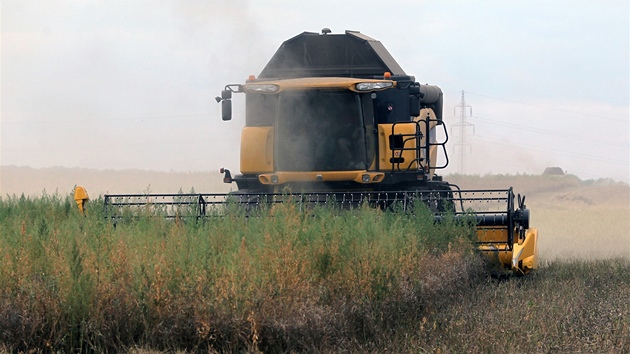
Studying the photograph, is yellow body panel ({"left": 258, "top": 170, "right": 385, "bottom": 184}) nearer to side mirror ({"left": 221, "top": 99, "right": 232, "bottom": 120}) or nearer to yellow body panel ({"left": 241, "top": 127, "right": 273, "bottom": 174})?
yellow body panel ({"left": 241, "top": 127, "right": 273, "bottom": 174})

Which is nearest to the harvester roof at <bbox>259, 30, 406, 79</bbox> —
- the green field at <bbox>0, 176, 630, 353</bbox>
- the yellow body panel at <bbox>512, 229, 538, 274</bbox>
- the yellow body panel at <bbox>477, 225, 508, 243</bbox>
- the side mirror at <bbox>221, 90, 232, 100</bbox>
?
the side mirror at <bbox>221, 90, 232, 100</bbox>

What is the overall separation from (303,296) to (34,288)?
207 centimetres

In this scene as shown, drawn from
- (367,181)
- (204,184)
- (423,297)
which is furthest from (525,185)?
(423,297)

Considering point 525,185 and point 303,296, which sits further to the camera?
point 525,185

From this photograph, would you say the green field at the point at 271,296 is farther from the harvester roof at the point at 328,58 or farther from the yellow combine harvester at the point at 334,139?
the harvester roof at the point at 328,58

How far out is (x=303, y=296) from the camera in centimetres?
829

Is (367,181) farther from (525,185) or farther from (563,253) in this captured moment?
(525,185)

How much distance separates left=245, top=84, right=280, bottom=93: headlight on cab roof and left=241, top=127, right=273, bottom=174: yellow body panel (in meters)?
0.56

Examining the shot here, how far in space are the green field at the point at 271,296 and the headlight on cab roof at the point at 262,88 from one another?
3372 millimetres

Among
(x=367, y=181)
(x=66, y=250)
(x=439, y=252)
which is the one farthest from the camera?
(x=367, y=181)

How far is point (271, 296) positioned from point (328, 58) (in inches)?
302

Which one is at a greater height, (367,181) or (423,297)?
(367,181)

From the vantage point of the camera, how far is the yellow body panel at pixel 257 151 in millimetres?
14219

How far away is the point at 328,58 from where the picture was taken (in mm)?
15281
